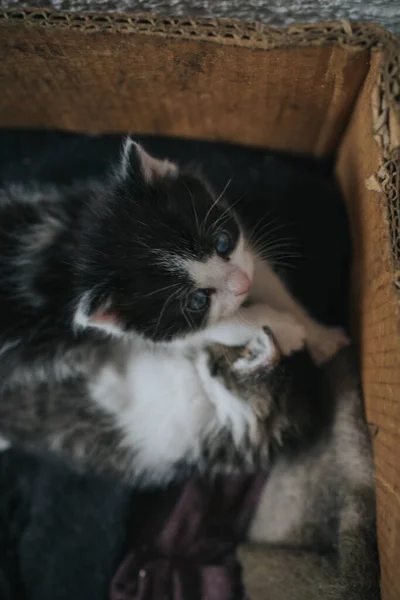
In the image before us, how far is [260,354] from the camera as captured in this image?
1291mm

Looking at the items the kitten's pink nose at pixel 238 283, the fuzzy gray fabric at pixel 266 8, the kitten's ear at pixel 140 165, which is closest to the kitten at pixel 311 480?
the kitten's pink nose at pixel 238 283

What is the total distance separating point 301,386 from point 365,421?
0.20 metres

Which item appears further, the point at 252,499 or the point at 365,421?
the point at 252,499

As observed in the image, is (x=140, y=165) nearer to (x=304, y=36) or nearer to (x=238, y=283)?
(x=238, y=283)

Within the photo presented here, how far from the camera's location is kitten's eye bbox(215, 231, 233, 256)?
1224mm

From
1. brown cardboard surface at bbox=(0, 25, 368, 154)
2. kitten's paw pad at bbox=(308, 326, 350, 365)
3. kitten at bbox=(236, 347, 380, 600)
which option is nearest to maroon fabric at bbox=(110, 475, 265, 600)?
kitten at bbox=(236, 347, 380, 600)

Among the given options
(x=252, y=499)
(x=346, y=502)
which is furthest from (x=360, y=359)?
(x=252, y=499)

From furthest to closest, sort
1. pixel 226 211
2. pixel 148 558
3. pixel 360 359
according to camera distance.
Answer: pixel 148 558 < pixel 360 359 < pixel 226 211

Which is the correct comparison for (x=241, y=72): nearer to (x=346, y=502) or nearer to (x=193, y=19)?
(x=193, y=19)

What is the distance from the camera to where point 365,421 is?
1.38 metres

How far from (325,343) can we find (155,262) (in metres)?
0.59

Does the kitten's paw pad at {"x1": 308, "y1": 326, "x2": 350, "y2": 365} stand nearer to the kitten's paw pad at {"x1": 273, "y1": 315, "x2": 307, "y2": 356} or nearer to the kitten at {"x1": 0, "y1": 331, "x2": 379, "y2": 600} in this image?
the kitten at {"x1": 0, "y1": 331, "x2": 379, "y2": 600}

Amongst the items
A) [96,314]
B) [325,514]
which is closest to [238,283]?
[96,314]

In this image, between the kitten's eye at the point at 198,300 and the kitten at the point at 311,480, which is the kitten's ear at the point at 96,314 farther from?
the kitten at the point at 311,480
